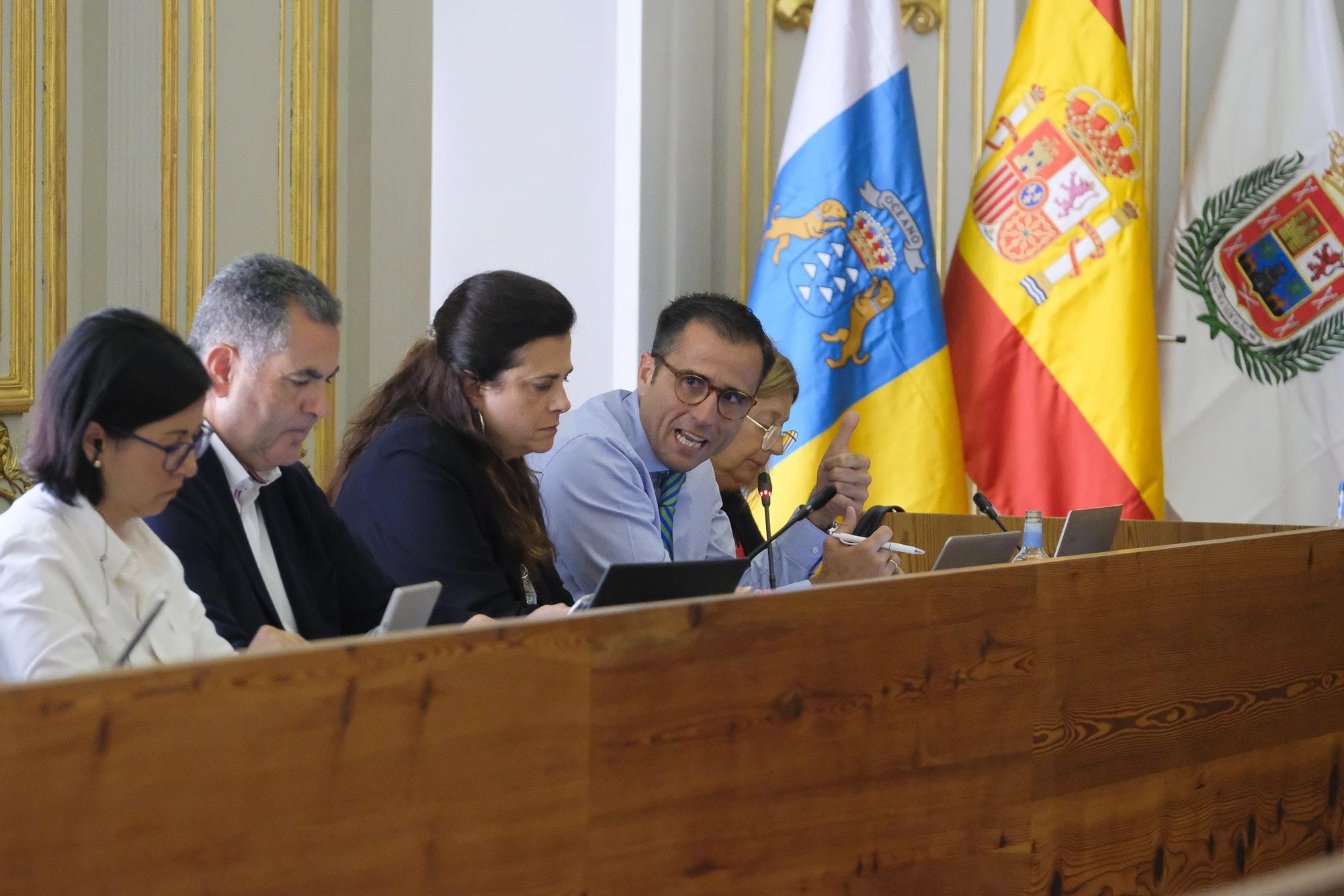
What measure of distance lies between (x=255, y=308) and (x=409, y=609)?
2.33ft

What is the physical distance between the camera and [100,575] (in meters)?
1.57

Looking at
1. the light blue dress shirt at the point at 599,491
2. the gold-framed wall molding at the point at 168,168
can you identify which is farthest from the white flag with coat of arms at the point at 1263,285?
the gold-framed wall molding at the point at 168,168

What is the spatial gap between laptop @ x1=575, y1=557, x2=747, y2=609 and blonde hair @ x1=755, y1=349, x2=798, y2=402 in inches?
62.5

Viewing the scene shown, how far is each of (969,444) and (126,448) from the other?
10.7ft

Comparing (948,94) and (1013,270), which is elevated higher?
(948,94)

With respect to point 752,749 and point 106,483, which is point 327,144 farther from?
point 752,749

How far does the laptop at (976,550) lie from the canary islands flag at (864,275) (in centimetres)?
175

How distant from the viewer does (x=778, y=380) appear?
134 inches

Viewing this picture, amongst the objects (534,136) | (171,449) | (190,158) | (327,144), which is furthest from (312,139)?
(171,449)

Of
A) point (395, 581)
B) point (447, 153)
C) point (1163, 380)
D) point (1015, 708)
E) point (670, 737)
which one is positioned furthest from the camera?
point (1163, 380)

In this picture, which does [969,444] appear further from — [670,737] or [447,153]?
[670,737]

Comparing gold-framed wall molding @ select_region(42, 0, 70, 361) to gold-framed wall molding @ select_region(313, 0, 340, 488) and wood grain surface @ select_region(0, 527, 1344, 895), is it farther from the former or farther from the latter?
wood grain surface @ select_region(0, 527, 1344, 895)

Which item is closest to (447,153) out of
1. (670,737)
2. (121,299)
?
(121,299)

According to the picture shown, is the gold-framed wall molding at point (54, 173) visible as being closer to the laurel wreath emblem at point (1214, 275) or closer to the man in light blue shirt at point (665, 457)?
the man in light blue shirt at point (665, 457)
